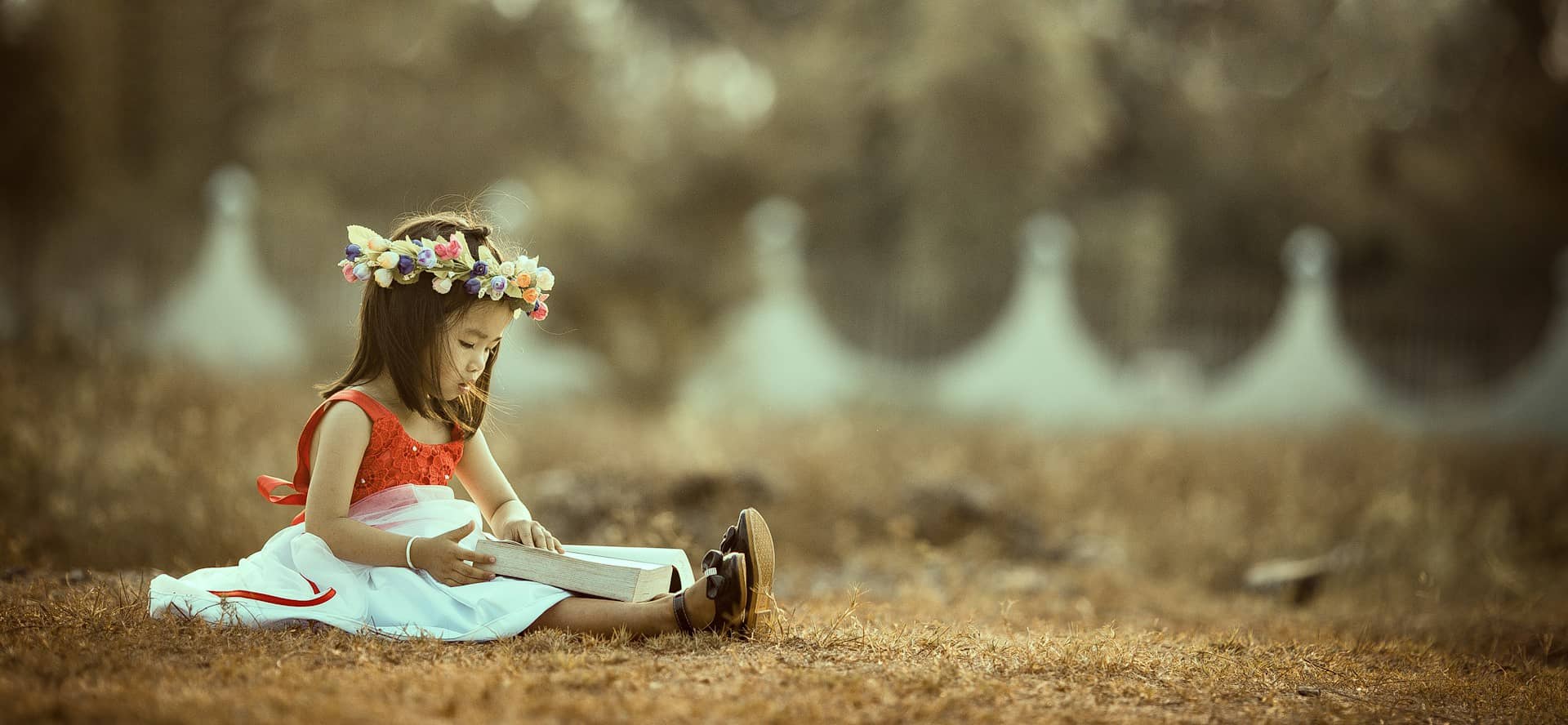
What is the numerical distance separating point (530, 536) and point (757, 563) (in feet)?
2.19

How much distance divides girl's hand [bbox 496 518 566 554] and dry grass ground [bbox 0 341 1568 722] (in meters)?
0.31

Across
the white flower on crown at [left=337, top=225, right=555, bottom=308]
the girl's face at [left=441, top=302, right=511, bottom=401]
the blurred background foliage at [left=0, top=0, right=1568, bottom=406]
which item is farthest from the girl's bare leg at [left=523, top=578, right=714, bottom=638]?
the blurred background foliage at [left=0, top=0, right=1568, bottom=406]

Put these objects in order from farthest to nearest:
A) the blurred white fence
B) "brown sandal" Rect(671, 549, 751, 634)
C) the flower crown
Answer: the blurred white fence, the flower crown, "brown sandal" Rect(671, 549, 751, 634)

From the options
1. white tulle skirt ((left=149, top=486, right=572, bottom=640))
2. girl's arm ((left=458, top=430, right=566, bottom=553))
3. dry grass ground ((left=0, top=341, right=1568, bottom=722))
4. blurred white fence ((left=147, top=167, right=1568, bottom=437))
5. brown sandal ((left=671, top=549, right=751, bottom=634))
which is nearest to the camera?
dry grass ground ((left=0, top=341, right=1568, bottom=722))

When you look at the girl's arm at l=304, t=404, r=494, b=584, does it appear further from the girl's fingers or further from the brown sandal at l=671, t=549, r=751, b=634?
the brown sandal at l=671, t=549, r=751, b=634

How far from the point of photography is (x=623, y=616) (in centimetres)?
325

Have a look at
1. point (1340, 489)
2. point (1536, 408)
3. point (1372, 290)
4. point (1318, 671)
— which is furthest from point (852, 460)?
point (1536, 408)

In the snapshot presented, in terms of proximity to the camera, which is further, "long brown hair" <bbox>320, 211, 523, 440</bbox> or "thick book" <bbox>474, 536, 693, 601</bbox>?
"long brown hair" <bbox>320, 211, 523, 440</bbox>

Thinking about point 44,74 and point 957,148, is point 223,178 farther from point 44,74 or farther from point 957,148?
point 957,148

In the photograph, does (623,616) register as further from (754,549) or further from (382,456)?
(382,456)

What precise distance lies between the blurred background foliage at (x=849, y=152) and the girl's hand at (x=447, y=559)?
7675 millimetres

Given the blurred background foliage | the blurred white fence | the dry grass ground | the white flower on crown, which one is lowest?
the dry grass ground

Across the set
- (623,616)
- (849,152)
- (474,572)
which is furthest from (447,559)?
(849,152)

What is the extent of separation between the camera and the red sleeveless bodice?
11.0 feet
